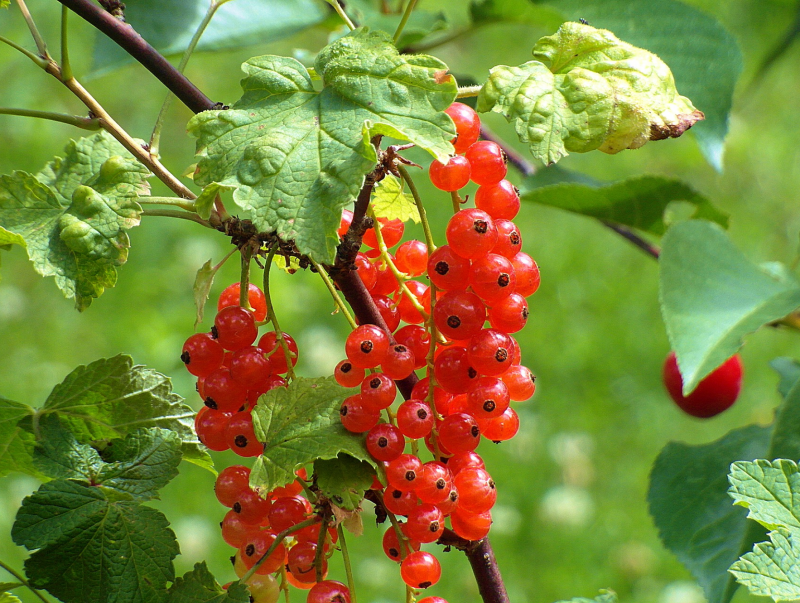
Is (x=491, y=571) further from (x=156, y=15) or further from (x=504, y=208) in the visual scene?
(x=156, y=15)

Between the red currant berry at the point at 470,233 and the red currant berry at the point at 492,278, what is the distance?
→ 14mm

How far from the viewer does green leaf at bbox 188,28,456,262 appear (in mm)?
711

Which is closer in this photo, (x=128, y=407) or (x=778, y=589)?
(x=778, y=589)

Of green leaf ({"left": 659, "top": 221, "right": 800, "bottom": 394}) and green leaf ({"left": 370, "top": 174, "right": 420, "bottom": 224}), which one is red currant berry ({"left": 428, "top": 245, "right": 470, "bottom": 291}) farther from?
green leaf ({"left": 659, "top": 221, "right": 800, "bottom": 394})

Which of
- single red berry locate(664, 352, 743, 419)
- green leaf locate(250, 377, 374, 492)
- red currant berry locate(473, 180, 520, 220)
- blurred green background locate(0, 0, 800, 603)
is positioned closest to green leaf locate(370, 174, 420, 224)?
red currant berry locate(473, 180, 520, 220)

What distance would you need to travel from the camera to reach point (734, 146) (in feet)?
13.5

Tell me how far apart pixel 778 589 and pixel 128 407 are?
687 mm

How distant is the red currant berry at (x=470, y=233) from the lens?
0.77 meters

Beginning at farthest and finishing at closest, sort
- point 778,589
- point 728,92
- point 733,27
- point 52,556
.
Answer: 1. point 733,27
2. point 728,92
3. point 52,556
4. point 778,589

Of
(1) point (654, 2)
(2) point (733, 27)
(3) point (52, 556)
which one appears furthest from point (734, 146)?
(3) point (52, 556)

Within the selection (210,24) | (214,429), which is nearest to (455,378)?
(214,429)

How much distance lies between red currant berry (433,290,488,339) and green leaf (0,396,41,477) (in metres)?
0.48

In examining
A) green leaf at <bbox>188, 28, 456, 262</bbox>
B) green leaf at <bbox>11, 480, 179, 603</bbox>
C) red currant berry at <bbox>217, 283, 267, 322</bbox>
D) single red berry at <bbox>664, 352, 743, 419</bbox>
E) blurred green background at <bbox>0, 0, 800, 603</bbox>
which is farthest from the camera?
blurred green background at <bbox>0, 0, 800, 603</bbox>

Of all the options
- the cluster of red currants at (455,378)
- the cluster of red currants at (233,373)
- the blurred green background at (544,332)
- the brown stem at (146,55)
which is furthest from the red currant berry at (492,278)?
the blurred green background at (544,332)
